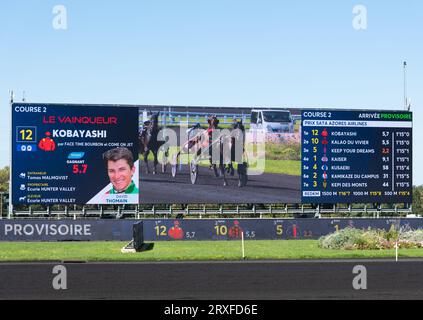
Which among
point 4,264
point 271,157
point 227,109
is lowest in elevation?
point 4,264

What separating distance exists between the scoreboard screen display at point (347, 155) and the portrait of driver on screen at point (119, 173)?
9.44 meters

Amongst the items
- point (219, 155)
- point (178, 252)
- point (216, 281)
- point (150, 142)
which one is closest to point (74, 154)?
point (150, 142)

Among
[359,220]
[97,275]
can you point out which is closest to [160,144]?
[359,220]

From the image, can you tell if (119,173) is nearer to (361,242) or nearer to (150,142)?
(150,142)

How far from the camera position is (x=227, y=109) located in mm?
37250

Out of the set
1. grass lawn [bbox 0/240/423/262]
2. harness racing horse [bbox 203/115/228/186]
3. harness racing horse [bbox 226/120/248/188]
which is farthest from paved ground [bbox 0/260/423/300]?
harness racing horse [bbox 226/120/248/188]

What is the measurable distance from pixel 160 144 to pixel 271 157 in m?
6.09

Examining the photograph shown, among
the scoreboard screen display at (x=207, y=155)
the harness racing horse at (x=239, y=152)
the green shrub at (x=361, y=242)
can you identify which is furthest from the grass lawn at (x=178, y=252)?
the harness racing horse at (x=239, y=152)

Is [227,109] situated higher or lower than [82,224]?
higher

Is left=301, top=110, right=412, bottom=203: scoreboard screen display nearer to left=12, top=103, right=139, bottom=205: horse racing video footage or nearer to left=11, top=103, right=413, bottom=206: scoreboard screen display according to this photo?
left=11, top=103, right=413, bottom=206: scoreboard screen display

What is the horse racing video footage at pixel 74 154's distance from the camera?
3541 centimetres

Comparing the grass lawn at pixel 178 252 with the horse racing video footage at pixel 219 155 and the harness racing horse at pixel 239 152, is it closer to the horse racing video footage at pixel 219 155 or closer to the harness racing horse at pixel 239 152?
the horse racing video footage at pixel 219 155
